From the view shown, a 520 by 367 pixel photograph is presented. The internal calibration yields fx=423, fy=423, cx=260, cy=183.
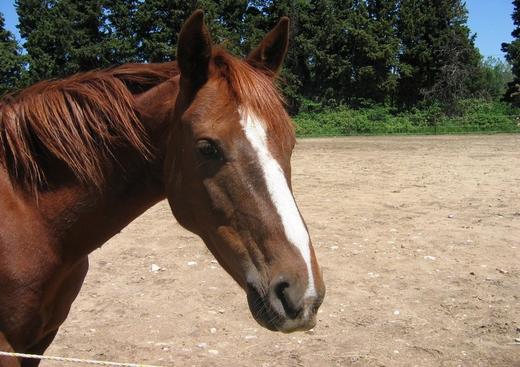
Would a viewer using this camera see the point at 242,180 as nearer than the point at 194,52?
Yes

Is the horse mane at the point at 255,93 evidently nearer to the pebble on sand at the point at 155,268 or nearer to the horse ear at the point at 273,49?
the horse ear at the point at 273,49

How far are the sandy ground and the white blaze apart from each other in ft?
7.53

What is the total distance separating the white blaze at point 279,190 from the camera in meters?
1.60

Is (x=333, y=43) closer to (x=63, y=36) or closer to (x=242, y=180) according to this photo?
(x=63, y=36)

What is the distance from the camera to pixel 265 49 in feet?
7.22

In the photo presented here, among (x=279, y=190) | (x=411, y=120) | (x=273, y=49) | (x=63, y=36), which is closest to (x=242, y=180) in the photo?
(x=279, y=190)

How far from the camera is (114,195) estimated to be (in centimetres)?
204

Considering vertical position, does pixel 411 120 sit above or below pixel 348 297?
above

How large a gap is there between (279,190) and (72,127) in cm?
104

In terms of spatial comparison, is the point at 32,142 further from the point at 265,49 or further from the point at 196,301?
the point at 196,301

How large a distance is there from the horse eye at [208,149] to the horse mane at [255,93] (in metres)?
0.21

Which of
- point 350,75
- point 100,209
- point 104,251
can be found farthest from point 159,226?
point 350,75

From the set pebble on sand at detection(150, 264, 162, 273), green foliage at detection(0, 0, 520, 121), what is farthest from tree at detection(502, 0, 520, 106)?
pebble on sand at detection(150, 264, 162, 273)

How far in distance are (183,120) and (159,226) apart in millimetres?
6449
